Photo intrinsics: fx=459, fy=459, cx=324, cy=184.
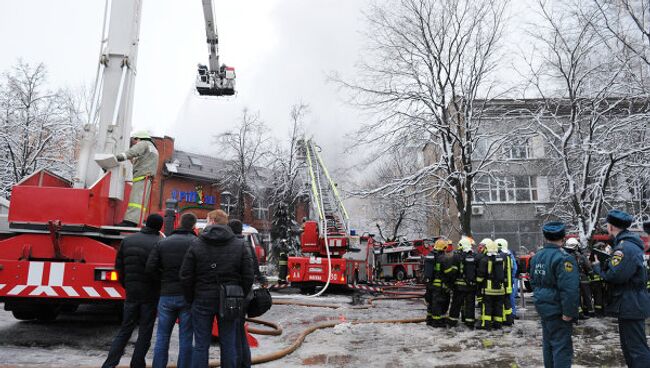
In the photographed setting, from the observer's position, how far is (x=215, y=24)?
38.9 ft

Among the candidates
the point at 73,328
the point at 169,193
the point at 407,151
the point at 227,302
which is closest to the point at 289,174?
the point at 169,193

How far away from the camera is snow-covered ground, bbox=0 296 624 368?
564 centimetres

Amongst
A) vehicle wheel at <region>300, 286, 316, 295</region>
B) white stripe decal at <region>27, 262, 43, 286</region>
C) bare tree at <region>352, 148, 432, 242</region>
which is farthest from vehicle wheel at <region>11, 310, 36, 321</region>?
bare tree at <region>352, 148, 432, 242</region>

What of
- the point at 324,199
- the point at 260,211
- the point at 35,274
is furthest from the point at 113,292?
the point at 260,211

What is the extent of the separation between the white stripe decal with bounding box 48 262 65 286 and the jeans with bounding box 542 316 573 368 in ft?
18.3

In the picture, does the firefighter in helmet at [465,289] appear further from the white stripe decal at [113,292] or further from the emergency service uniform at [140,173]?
the white stripe decal at [113,292]

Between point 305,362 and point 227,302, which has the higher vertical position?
point 227,302

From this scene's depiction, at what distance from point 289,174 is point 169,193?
31.5ft

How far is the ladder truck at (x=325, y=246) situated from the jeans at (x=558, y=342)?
29.2 ft

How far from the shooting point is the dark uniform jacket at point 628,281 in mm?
4387

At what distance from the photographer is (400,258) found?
73.7 feet

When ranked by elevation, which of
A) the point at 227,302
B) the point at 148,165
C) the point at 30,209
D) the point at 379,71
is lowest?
the point at 227,302

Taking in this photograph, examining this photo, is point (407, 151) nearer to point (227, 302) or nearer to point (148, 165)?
point (148, 165)

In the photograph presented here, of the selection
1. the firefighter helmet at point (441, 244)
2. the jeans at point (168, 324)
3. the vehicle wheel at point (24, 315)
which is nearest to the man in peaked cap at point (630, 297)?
the jeans at point (168, 324)
